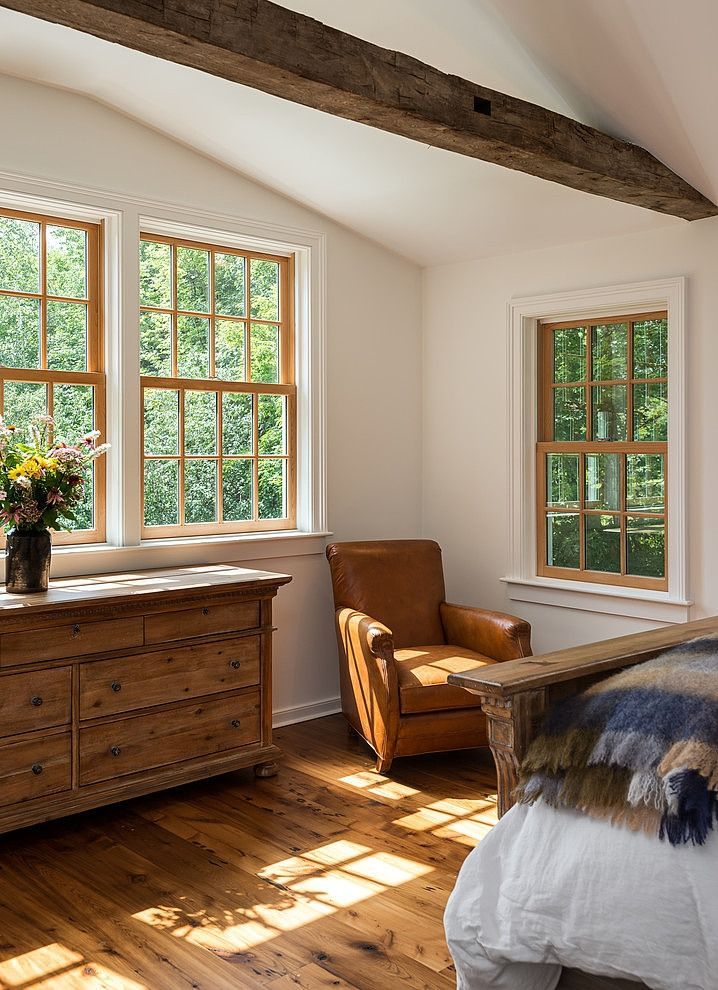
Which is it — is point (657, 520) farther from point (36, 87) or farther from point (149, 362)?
point (36, 87)

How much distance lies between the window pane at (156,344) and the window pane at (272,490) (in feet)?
2.34

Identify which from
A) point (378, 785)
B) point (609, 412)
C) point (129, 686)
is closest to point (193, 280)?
point (129, 686)

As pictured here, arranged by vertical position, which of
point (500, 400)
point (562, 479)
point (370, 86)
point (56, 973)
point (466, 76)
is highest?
point (466, 76)

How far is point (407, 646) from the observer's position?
4.57m

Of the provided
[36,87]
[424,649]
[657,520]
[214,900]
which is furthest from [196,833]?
[36,87]

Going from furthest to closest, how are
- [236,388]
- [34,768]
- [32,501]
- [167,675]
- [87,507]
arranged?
1. [236,388]
2. [87,507]
3. [167,675]
4. [32,501]
5. [34,768]

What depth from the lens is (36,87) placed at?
12.4 ft

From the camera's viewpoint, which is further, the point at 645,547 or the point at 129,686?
the point at 645,547

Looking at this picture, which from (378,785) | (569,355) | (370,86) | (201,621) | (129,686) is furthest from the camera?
(569,355)

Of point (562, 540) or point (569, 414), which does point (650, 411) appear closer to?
point (569, 414)

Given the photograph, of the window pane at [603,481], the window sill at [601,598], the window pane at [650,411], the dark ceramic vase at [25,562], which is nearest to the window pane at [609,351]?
the window pane at [650,411]

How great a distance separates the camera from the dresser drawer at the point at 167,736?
11.2ft

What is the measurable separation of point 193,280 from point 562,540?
222 centimetres

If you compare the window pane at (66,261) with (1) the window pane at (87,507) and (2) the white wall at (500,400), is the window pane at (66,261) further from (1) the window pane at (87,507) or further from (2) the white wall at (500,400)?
(2) the white wall at (500,400)
